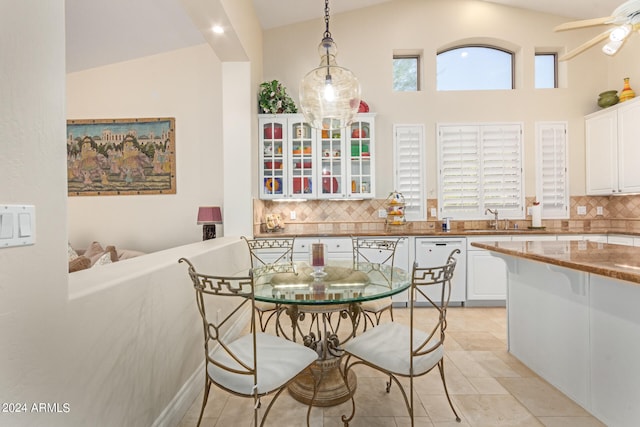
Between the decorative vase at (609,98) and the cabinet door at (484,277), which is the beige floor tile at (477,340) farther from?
the decorative vase at (609,98)

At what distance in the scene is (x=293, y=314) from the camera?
73.6 inches

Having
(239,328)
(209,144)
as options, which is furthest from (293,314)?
(209,144)

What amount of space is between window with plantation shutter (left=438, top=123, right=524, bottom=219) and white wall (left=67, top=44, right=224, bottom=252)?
3187mm

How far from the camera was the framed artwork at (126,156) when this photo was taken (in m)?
3.97

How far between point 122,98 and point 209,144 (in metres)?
1.29

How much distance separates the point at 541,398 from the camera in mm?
1969

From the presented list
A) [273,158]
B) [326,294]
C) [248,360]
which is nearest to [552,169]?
[273,158]

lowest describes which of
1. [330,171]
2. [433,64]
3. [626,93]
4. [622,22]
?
[330,171]

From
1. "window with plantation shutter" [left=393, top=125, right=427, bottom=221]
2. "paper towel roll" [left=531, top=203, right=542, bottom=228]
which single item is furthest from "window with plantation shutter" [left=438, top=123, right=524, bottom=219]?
"window with plantation shutter" [left=393, top=125, right=427, bottom=221]

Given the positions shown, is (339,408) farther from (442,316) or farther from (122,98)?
(122,98)

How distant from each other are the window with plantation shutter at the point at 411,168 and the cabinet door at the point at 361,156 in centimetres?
46

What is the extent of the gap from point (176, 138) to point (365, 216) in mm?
2751

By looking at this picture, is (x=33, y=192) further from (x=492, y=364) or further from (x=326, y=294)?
(x=492, y=364)

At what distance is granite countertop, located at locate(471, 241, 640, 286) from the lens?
1.34 metres
